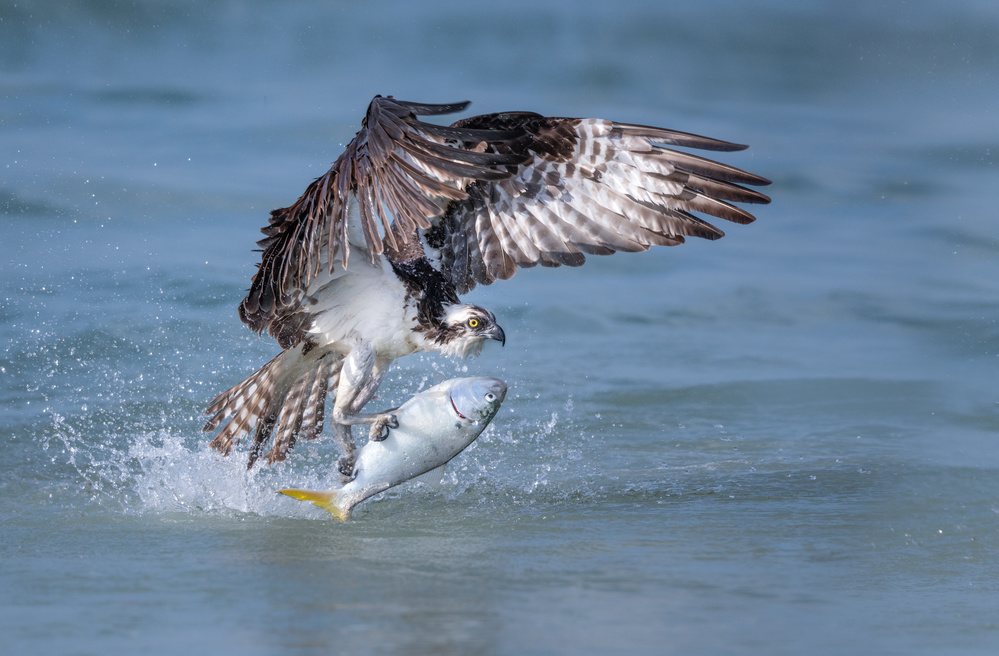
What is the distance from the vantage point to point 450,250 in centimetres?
545

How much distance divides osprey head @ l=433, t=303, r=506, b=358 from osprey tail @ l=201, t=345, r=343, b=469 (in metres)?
0.70

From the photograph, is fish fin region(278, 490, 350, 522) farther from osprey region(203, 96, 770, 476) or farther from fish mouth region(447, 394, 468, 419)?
fish mouth region(447, 394, 468, 419)

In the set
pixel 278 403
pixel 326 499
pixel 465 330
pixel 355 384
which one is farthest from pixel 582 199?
pixel 326 499

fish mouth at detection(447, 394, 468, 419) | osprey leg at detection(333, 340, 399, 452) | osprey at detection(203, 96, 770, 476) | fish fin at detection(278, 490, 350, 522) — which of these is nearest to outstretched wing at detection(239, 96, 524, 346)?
osprey at detection(203, 96, 770, 476)

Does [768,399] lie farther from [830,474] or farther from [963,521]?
[963,521]

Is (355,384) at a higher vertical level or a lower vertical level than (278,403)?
higher

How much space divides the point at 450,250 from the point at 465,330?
2.31 ft

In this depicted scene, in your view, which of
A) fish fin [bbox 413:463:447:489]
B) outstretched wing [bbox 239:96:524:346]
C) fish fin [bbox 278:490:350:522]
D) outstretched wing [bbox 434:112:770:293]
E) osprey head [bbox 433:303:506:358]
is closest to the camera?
outstretched wing [bbox 239:96:524:346]

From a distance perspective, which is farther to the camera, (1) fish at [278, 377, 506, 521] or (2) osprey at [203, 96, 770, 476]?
(2) osprey at [203, 96, 770, 476]

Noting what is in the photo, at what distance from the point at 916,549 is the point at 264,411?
290cm

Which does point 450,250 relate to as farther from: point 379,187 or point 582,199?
point 379,187

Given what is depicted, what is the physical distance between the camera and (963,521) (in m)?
4.60

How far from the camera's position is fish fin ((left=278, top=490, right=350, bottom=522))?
4355mm

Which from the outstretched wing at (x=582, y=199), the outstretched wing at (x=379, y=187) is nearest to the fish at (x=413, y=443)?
the outstretched wing at (x=379, y=187)
